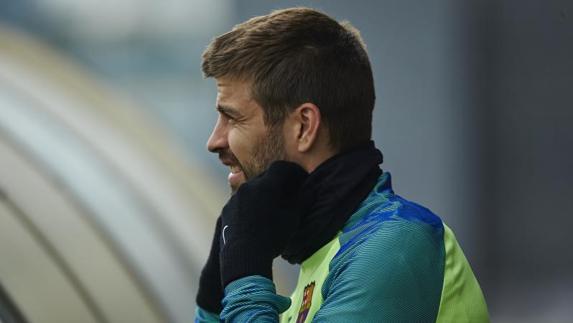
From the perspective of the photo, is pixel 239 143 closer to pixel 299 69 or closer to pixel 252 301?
pixel 299 69

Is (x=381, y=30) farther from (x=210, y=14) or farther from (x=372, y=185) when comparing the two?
(x=372, y=185)

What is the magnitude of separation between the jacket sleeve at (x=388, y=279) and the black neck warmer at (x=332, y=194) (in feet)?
0.19

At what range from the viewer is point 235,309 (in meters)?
1.29

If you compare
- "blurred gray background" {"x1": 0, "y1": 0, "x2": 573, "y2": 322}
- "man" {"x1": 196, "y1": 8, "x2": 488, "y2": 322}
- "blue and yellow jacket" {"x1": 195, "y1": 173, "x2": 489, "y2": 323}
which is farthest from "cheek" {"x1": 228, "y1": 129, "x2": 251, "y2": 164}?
"blurred gray background" {"x1": 0, "y1": 0, "x2": 573, "y2": 322}

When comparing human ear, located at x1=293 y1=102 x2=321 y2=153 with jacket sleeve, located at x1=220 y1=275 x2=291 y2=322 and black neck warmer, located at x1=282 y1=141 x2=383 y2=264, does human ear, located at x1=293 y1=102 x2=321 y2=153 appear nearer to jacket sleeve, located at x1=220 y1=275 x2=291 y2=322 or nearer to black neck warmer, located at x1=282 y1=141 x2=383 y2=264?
black neck warmer, located at x1=282 y1=141 x2=383 y2=264

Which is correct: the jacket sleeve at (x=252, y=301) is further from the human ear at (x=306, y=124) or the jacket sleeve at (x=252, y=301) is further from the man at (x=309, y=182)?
the human ear at (x=306, y=124)

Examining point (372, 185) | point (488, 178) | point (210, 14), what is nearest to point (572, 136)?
point (488, 178)

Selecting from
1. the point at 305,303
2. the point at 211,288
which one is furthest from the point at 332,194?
the point at 211,288

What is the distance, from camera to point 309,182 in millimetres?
1387

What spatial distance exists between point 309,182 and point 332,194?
0.03 meters

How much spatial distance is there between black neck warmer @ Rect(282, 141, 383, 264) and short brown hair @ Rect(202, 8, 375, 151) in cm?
3

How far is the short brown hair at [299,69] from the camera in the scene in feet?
4.56

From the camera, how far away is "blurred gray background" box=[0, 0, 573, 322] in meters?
3.27

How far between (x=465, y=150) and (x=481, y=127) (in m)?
0.08
